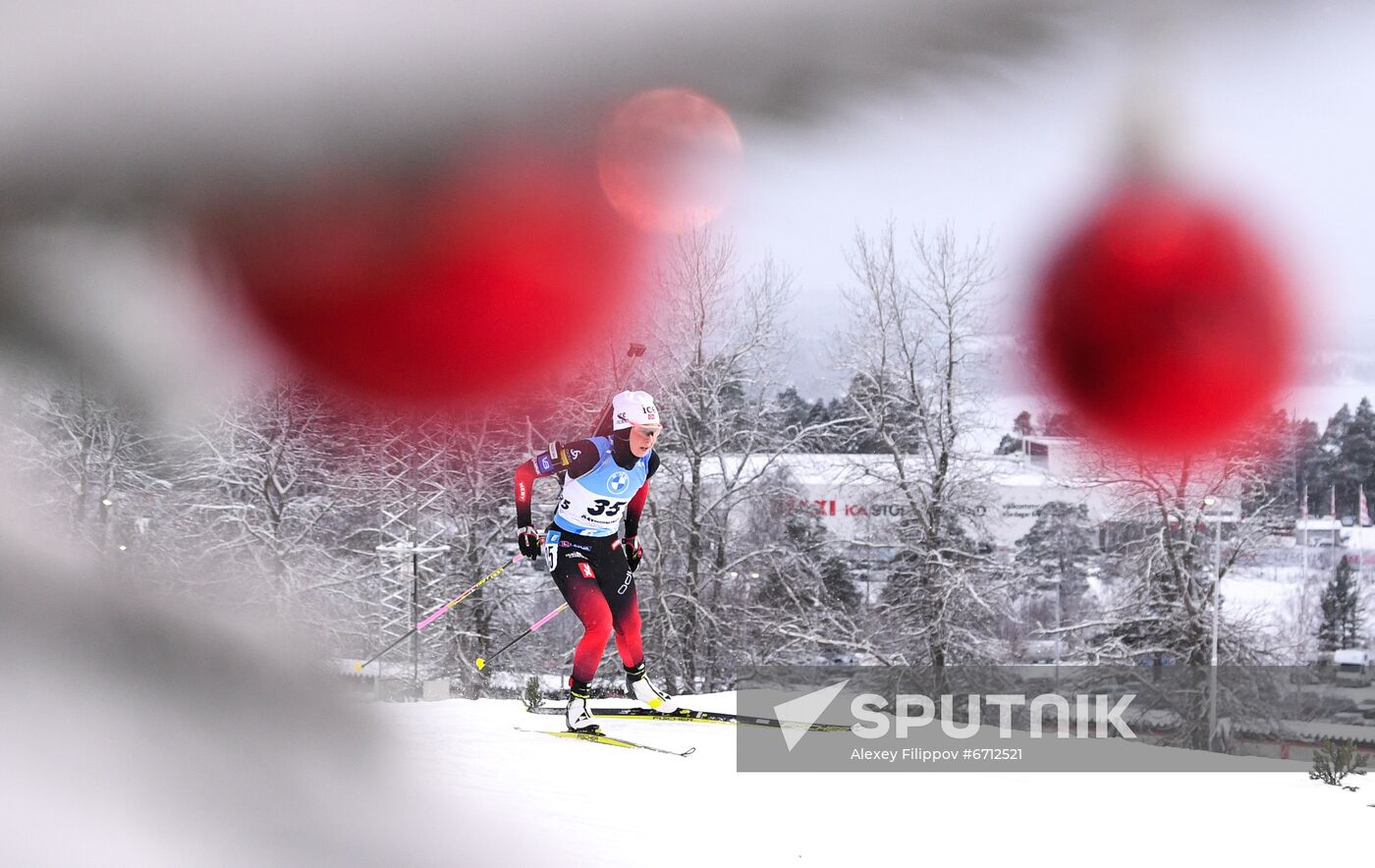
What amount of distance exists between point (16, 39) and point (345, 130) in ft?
0.30

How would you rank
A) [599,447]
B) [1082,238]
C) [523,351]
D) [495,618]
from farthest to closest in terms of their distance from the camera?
[495,618], [599,447], [1082,238], [523,351]

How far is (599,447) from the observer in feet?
10.1

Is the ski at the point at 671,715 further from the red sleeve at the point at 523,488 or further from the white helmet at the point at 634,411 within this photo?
the white helmet at the point at 634,411

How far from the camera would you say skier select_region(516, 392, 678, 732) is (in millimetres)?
3014

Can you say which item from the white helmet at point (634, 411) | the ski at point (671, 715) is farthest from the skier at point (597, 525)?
the ski at point (671, 715)

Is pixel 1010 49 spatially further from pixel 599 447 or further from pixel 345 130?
pixel 599 447

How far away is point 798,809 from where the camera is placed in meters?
1.33

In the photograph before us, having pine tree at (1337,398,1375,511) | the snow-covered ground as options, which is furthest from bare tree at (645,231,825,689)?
pine tree at (1337,398,1375,511)

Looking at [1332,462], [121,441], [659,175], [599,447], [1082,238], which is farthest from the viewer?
[1332,462]

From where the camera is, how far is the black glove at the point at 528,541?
3.13 meters

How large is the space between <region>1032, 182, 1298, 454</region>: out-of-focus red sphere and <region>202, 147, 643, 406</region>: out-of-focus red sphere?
2.32 ft

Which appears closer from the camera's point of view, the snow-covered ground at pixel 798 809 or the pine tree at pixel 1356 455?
the snow-covered ground at pixel 798 809

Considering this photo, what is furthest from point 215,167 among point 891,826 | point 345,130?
point 891,826

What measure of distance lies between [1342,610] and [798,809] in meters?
23.5
